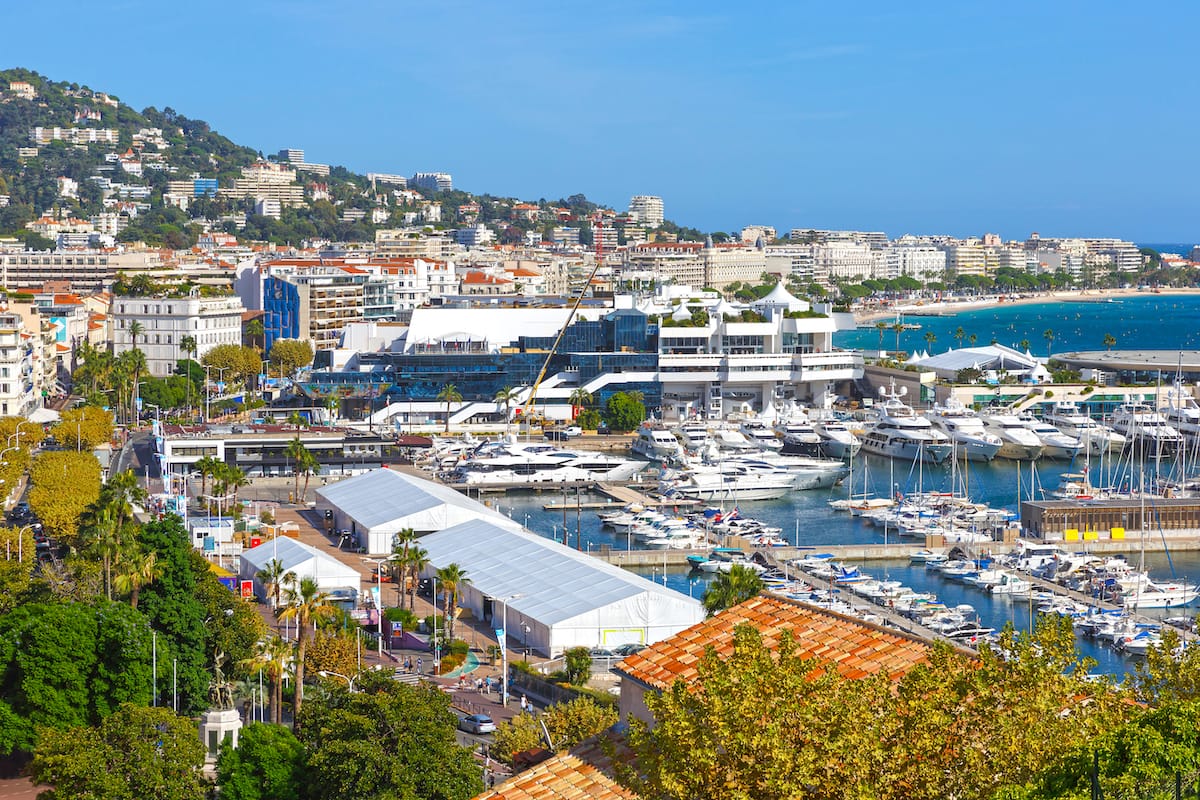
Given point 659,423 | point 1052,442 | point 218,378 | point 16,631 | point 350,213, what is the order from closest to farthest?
point 16,631
point 1052,442
point 659,423
point 218,378
point 350,213

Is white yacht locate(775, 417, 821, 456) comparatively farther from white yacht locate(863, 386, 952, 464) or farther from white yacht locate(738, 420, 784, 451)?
white yacht locate(863, 386, 952, 464)

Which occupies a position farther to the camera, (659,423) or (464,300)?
(464,300)

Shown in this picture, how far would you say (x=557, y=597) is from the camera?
2639 cm

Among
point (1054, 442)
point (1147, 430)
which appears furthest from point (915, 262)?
point (1147, 430)

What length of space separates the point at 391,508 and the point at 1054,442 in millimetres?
25422

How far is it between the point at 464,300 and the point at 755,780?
66.0 m

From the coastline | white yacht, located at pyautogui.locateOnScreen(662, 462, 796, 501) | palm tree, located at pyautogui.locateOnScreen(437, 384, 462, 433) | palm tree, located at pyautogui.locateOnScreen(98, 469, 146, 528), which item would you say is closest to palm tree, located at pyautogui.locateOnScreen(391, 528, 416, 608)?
palm tree, located at pyautogui.locateOnScreen(98, 469, 146, 528)

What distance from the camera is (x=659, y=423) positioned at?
187 feet

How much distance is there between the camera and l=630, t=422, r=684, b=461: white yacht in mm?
51469

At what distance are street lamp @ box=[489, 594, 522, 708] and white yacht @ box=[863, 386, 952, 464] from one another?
2527cm

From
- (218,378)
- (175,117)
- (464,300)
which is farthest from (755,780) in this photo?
(175,117)

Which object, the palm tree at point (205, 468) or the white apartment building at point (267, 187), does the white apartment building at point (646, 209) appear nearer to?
the white apartment building at point (267, 187)

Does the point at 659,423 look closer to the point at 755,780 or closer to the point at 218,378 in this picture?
the point at 218,378

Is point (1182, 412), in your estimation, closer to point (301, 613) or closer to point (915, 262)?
point (301, 613)
